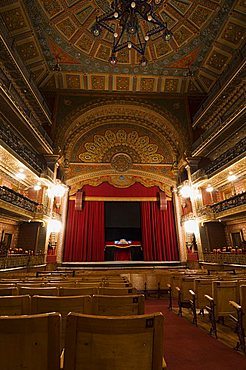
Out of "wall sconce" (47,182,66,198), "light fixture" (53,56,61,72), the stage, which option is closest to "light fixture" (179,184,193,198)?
the stage

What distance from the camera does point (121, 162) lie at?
1375cm

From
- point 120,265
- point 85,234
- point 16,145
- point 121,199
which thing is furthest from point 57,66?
point 120,265

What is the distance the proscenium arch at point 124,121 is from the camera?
1346cm

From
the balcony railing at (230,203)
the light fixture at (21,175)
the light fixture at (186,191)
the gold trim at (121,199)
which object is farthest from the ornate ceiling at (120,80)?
the balcony railing at (230,203)

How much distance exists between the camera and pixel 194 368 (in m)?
2.29

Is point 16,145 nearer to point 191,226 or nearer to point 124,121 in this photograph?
point 124,121

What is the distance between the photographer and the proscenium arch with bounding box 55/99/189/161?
13461 millimetres

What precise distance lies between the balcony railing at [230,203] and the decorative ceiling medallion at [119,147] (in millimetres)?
5073

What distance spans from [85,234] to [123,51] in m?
11.8

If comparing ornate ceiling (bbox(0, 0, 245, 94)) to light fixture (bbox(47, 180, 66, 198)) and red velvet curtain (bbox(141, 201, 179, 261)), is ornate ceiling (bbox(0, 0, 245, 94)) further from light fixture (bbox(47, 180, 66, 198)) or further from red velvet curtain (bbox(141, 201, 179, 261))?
red velvet curtain (bbox(141, 201, 179, 261))

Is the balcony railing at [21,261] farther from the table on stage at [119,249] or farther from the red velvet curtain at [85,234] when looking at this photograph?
the table on stage at [119,249]

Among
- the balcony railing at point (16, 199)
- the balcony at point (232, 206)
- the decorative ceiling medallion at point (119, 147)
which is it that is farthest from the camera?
the decorative ceiling medallion at point (119, 147)

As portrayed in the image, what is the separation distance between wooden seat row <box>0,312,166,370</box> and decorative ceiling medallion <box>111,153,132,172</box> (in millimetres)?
12624

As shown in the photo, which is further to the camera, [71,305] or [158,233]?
[158,233]
